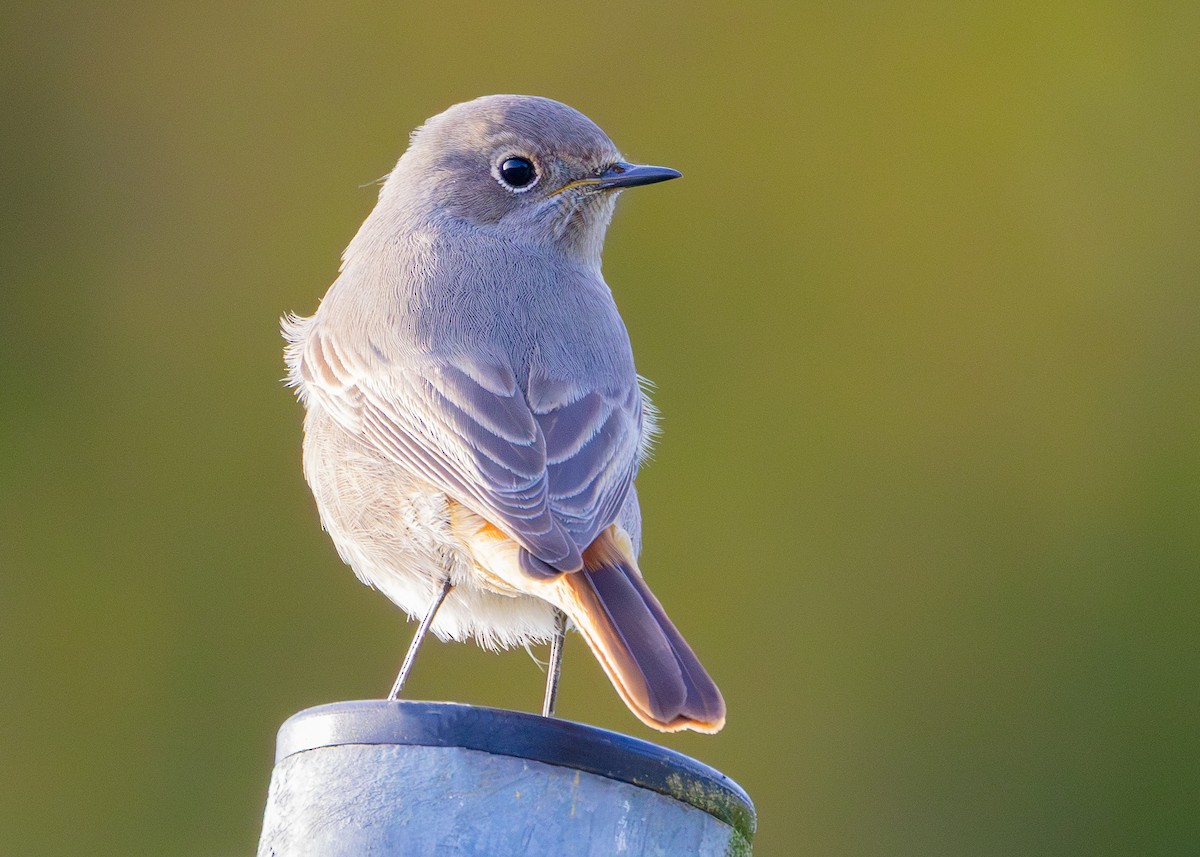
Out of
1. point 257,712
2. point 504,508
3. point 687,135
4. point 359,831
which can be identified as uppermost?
point 687,135

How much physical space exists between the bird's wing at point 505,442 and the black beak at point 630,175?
2.28 feet

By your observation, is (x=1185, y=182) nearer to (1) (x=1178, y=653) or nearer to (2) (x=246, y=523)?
(1) (x=1178, y=653)

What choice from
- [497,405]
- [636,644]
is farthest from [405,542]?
[636,644]

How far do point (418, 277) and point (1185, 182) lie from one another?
4.99 meters

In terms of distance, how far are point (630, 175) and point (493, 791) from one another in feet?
7.62

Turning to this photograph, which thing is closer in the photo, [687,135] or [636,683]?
[636,683]

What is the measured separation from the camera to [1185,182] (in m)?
8.12

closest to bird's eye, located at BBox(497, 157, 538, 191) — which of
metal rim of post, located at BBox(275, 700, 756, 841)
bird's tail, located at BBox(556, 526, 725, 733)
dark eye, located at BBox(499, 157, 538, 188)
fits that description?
dark eye, located at BBox(499, 157, 538, 188)

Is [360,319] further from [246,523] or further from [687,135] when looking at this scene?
[687,135]

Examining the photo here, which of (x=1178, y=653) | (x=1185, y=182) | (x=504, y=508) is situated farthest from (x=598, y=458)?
(x=1185, y=182)

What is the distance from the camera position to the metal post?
2.82m

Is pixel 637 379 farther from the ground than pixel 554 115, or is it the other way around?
pixel 554 115

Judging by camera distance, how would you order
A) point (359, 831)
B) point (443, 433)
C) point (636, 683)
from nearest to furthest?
point (359, 831) < point (636, 683) < point (443, 433)

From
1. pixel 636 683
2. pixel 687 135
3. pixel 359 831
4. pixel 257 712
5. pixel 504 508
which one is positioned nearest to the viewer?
pixel 359 831
